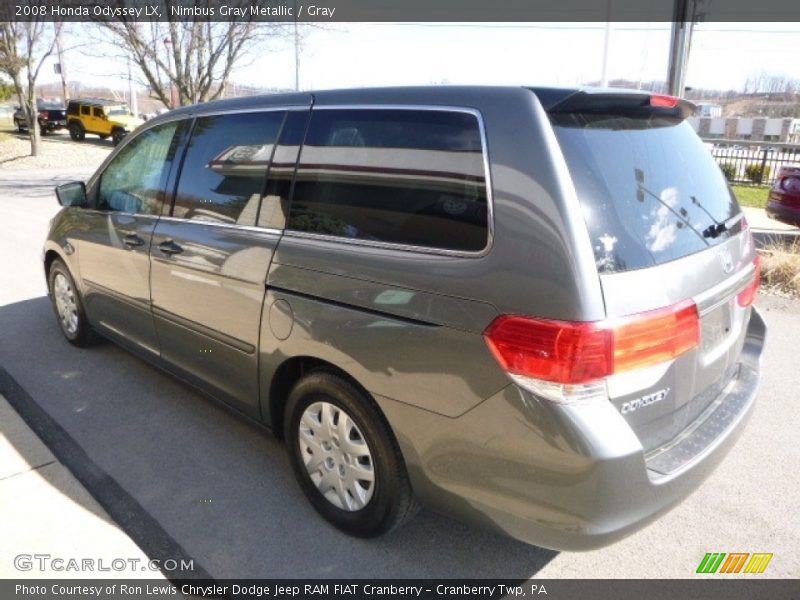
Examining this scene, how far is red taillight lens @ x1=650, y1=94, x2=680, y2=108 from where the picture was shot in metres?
2.29

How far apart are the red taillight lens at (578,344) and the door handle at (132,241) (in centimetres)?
249

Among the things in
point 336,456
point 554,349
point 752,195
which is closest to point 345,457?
point 336,456

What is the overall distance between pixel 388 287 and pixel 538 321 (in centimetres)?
60

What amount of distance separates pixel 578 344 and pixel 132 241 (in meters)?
2.87

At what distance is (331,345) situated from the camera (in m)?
2.36

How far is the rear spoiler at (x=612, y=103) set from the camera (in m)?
2.00

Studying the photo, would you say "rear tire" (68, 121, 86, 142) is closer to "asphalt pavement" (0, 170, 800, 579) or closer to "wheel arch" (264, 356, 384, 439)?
"asphalt pavement" (0, 170, 800, 579)

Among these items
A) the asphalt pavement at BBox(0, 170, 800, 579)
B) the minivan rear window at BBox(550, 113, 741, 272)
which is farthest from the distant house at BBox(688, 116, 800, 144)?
the minivan rear window at BBox(550, 113, 741, 272)

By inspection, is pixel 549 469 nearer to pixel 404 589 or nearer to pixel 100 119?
pixel 404 589

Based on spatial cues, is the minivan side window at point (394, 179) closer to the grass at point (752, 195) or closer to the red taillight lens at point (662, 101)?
the red taillight lens at point (662, 101)

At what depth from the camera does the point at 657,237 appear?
6.70 feet

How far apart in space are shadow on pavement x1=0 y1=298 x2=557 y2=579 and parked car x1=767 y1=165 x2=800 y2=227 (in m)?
7.91

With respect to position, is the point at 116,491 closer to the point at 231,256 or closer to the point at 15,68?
the point at 231,256

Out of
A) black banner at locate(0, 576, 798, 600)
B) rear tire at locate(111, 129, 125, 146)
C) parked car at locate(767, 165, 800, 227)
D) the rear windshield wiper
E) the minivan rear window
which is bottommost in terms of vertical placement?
black banner at locate(0, 576, 798, 600)
